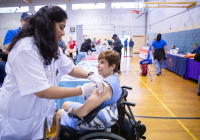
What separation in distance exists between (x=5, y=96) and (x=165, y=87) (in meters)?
4.10

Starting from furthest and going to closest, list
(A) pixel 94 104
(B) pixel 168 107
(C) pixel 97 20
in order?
(C) pixel 97 20 → (B) pixel 168 107 → (A) pixel 94 104

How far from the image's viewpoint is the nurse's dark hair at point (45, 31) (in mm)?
851

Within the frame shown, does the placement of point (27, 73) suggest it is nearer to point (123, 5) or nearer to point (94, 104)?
point (94, 104)

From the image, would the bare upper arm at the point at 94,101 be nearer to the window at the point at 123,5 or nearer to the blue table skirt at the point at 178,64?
the blue table skirt at the point at 178,64

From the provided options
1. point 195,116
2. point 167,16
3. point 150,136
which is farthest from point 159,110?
point 167,16

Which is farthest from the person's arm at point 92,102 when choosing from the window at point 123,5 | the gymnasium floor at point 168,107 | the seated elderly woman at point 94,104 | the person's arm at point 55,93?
the window at point 123,5

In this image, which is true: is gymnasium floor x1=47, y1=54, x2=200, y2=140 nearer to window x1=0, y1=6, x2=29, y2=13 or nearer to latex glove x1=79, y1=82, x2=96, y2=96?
latex glove x1=79, y1=82, x2=96, y2=96

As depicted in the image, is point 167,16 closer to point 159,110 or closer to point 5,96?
point 159,110

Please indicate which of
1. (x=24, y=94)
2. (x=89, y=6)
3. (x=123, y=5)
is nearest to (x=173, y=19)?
(x=123, y=5)

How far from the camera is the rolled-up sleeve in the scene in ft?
2.56

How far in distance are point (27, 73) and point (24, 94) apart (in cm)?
12

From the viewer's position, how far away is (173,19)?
8.58 m

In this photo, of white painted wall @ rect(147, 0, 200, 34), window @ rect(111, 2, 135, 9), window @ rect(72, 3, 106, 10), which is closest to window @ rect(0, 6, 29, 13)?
window @ rect(72, 3, 106, 10)

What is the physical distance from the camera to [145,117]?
2.48 metres
